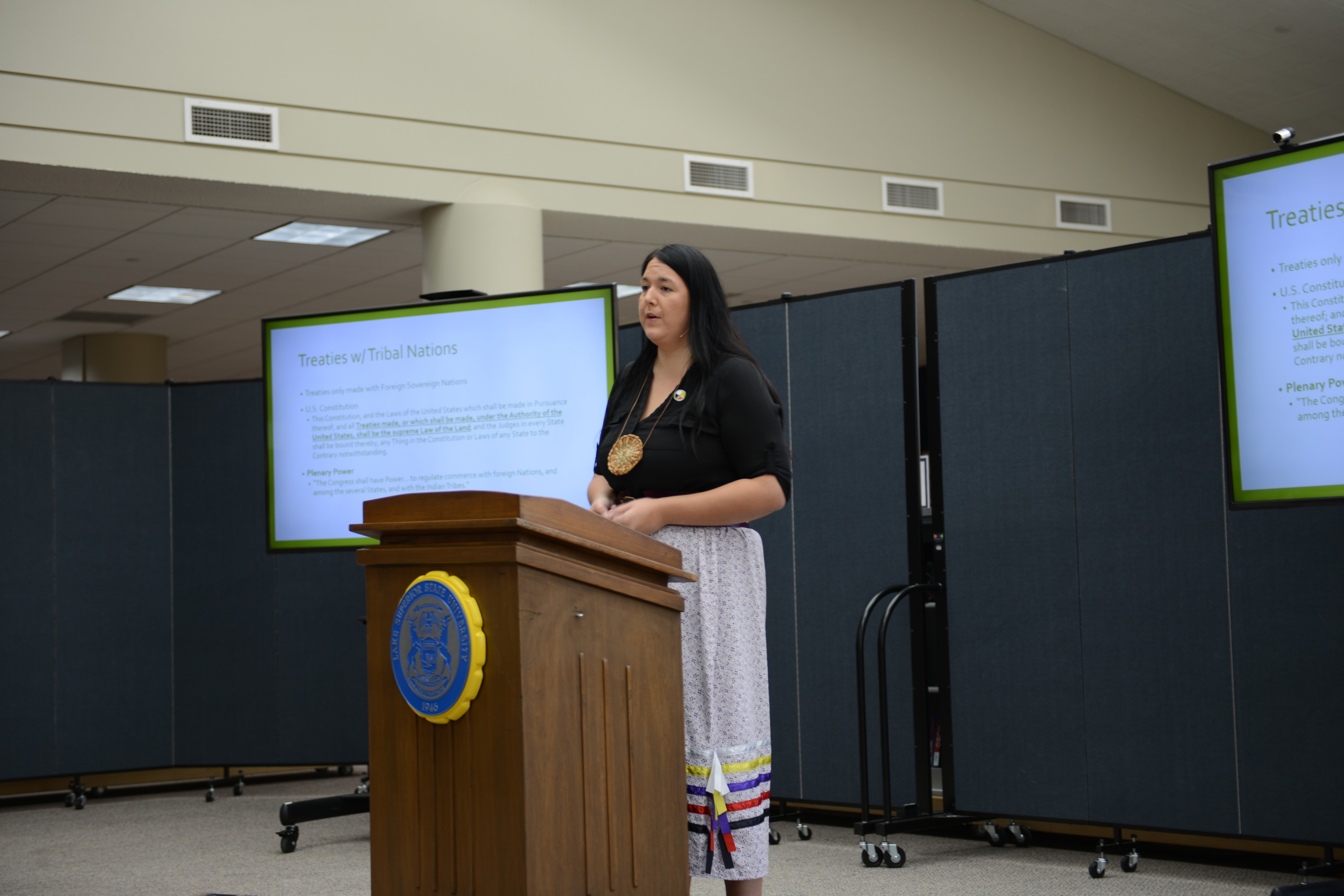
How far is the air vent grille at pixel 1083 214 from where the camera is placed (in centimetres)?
881

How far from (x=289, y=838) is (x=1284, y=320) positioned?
3350 millimetres

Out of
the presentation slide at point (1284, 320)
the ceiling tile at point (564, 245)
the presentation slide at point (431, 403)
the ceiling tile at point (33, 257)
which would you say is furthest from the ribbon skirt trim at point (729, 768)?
the ceiling tile at point (33, 257)

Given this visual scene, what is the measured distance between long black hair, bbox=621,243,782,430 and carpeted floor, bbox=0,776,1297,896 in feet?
5.92

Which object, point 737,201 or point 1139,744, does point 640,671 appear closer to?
point 1139,744

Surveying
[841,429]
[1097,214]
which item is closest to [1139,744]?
[841,429]

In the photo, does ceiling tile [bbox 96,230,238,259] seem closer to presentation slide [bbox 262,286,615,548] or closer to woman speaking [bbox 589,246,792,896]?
presentation slide [bbox 262,286,615,548]

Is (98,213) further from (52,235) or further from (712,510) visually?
(712,510)

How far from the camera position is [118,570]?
583 cm

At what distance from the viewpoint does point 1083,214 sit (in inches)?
350

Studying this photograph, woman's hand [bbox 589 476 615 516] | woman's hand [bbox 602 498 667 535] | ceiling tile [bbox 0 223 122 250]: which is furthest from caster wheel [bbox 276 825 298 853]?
ceiling tile [bbox 0 223 122 250]

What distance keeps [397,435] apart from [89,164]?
2842 mm

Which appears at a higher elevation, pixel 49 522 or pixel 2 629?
pixel 49 522

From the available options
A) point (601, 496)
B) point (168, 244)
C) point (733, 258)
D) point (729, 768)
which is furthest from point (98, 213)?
point (729, 768)

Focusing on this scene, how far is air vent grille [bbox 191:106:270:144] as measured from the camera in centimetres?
617
